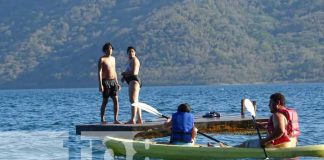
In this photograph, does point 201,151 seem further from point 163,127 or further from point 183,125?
point 163,127

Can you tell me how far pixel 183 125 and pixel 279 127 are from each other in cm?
234

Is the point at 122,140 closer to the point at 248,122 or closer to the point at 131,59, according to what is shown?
the point at 131,59

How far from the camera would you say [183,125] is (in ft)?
67.5

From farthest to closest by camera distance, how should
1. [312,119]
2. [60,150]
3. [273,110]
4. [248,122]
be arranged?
1. [312,119]
2. [248,122]
3. [60,150]
4. [273,110]

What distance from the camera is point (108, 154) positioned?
2241cm

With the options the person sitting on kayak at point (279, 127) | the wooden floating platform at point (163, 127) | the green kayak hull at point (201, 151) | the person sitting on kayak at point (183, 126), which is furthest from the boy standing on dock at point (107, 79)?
the person sitting on kayak at point (279, 127)

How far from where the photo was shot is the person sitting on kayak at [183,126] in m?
20.6

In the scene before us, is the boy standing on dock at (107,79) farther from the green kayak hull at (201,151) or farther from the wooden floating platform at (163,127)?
the green kayak hull at (201,151)

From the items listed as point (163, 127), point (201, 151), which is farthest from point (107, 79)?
point (201, 151)

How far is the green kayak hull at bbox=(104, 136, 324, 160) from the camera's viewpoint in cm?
2011

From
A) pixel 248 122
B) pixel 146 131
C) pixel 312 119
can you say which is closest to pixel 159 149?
pixel 146 131

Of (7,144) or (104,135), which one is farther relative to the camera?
(7,144)

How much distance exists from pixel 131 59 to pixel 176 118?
348 cm

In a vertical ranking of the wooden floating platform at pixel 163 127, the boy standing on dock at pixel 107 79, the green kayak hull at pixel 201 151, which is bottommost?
the green kayak hull at pixel 201 151
